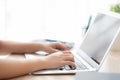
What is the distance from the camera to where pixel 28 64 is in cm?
88

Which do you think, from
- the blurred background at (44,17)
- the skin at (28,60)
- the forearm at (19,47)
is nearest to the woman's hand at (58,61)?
the skin at (28,60)

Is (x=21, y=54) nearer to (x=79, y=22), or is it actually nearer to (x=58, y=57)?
(x=58, y=57)

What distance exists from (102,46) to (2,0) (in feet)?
3.08

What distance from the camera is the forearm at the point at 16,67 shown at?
833 millimetres

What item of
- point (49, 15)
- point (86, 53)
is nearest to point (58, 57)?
point (86, 53)

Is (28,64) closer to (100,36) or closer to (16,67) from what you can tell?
(16,67)

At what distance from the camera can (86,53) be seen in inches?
43.9

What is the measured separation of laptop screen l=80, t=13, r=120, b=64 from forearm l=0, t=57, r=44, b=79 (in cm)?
25

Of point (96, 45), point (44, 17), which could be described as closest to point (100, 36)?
point (96, 45)

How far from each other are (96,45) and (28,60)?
0.33m

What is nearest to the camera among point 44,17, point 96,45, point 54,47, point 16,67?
point 16,67

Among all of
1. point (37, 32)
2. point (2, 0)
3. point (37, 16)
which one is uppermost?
point (2, 0)

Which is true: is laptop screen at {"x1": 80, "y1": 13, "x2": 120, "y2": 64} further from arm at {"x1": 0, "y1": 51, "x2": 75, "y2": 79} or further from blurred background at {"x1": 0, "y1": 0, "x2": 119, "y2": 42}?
blurred background at {"x1": 0, "y1": 0, "x2": 119, "y2": 42}

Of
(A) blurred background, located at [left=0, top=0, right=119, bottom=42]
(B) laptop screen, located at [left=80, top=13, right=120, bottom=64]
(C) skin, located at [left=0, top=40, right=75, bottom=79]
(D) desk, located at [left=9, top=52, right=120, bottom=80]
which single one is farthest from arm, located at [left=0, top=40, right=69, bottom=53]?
(A) blurred background, located at [left=0, top=0, right=119, bottom=42]
